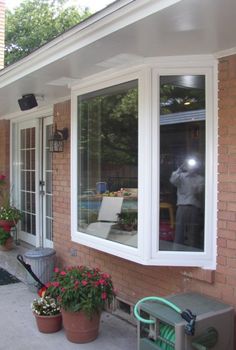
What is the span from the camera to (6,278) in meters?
5.82

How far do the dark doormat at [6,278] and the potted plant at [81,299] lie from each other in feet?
6.68

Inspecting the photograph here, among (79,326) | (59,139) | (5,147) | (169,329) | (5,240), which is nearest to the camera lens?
(169,329)

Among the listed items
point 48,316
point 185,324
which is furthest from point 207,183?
point 48,316

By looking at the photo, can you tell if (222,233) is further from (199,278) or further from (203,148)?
(203,148)

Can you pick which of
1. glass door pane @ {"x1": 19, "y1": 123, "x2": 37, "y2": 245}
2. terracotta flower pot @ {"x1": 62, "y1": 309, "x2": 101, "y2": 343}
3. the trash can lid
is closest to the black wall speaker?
glass door pane @ {"x1": 19, "y1": 123, "x2": 37, "y2": 245}

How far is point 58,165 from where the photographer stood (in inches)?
228

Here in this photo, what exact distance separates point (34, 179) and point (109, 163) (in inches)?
119

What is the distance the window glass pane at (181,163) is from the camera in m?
3.56

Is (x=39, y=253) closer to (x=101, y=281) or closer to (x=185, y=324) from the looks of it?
(x=101, y=281)

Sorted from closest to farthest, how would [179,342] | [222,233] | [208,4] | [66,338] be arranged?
[208,4] < [179,342] < [222,233] < [66,338]

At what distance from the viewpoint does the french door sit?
6727 mm

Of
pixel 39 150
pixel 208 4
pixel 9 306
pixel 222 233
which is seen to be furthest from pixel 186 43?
pixel 39 150

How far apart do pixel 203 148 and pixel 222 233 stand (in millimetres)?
710

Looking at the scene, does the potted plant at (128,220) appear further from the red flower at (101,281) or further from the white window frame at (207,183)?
the red flower at (101,281)
